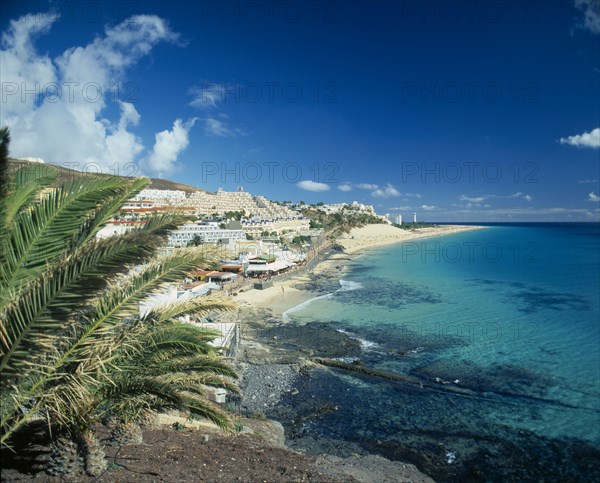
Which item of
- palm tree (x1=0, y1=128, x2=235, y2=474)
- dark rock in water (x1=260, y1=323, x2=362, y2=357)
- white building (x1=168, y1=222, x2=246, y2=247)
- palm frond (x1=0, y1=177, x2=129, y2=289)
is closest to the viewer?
palm tree (x1=0, y1=128, x2=235, y2=474)

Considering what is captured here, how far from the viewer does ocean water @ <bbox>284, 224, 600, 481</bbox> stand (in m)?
10.9

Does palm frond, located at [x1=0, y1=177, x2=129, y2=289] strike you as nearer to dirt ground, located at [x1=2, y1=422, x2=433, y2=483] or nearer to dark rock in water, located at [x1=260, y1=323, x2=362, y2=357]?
dirt ground, located at [x1=2, y1=422, x2=433, y2=483]

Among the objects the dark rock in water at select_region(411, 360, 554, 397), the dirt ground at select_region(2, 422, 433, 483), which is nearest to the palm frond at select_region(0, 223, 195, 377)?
the dirt ground at select_region(2, 422, 433, 483)

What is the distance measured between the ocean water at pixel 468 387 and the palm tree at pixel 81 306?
8219 millimetres

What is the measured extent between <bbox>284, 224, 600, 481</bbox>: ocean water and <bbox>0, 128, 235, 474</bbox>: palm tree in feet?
27.0

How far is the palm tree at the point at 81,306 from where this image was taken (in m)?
3.23

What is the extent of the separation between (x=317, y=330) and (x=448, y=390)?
9470 millimetres

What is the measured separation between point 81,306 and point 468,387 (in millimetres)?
15815

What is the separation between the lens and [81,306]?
3.55 m

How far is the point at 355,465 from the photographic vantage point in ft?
31.3

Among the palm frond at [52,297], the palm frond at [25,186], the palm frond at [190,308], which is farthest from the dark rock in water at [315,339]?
the palm frond at [52,297]

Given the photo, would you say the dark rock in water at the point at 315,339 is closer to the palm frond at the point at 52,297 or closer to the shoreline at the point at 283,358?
the shoreline at the point at 283,358

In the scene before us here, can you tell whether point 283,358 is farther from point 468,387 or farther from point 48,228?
point 48,228

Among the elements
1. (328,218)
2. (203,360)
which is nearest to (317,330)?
(203,360)
